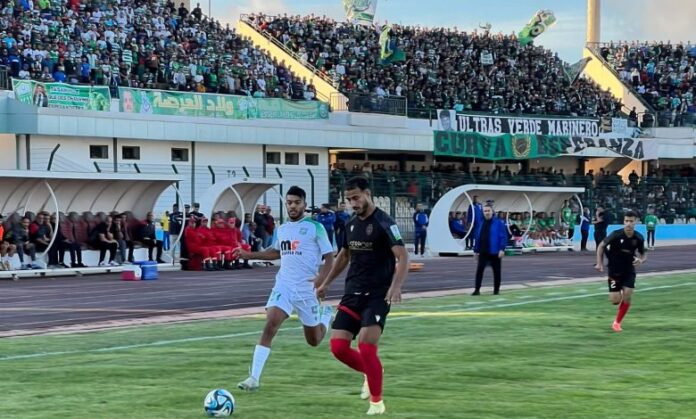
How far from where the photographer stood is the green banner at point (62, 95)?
125ft

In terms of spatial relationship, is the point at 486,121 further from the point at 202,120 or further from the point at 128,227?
the point at 128,227

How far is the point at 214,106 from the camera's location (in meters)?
44.2

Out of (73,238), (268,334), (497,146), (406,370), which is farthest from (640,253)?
(497,146)

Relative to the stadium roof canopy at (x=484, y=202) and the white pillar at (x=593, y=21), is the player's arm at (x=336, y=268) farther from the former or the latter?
the white pillar at (x=593, y=21)

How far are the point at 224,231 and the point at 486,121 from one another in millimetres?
23105

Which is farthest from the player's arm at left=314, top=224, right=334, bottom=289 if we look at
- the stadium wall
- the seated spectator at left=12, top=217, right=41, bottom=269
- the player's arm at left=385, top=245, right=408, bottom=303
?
the stadium wall

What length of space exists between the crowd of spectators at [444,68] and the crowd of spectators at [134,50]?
11.0ft

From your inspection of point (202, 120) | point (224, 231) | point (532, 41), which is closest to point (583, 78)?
point (532, 41)

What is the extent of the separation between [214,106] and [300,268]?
3279 cm

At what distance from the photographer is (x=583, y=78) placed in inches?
2704

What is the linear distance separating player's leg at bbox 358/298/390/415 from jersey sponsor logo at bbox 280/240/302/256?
197 centimetres

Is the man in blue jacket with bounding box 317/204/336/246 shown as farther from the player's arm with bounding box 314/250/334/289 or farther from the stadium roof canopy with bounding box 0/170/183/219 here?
the player's arm with bounding box 314/250/334/289

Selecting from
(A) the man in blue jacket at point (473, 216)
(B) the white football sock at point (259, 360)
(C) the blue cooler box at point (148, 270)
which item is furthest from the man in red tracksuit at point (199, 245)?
(B) the white football sock at point (259, 360)

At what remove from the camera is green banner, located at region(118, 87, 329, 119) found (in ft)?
137
